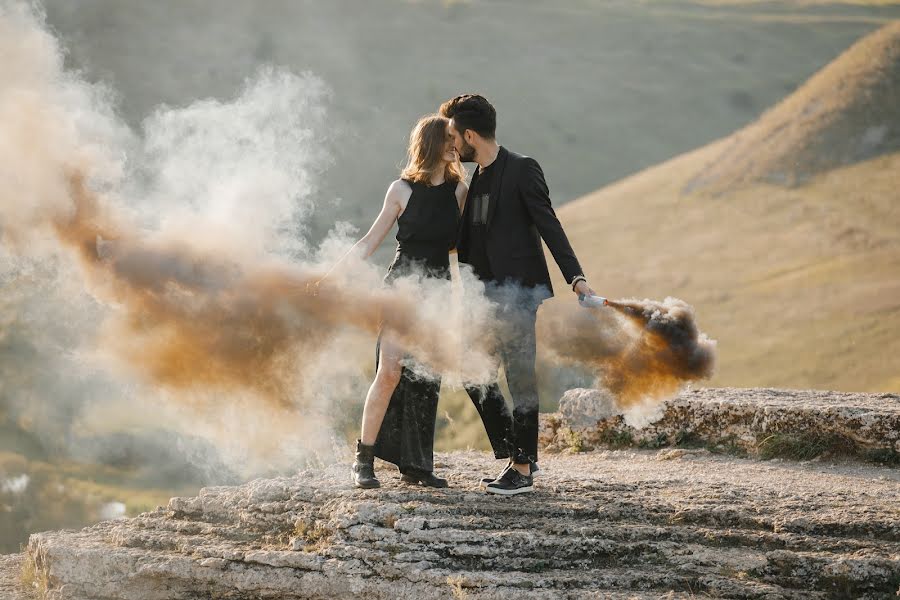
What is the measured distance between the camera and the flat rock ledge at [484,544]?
5660 mm

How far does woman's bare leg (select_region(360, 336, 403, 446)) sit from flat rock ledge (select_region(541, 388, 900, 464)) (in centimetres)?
371

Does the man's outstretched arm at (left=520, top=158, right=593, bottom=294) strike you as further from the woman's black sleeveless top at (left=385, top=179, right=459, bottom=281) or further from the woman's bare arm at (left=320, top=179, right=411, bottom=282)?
the woman's bare arm at (left=320, top=179, right=411, bottom=282)

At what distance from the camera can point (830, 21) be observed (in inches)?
2104

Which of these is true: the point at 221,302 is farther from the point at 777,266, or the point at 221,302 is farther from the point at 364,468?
the point at 777,266

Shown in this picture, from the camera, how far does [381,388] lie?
21.5 feet

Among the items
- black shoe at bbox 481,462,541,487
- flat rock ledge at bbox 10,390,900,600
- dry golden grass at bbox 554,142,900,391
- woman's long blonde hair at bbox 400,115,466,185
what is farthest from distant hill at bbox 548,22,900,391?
woman's long blonde hair at bbox 400,115,466,185

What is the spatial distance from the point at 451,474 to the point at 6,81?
15.4ft

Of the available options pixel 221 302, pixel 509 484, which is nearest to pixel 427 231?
pixel 221 302

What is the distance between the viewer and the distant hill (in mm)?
22172

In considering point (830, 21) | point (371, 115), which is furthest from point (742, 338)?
point (830, 21)

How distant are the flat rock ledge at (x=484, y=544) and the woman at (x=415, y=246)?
355mm

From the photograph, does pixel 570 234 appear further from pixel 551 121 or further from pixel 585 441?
pixel 585 441

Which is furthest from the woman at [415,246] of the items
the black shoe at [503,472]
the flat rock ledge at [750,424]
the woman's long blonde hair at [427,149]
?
the flat rock ledge at [750,424]

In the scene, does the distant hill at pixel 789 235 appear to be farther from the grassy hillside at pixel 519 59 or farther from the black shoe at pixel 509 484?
the black shoe at pixel 509 484
